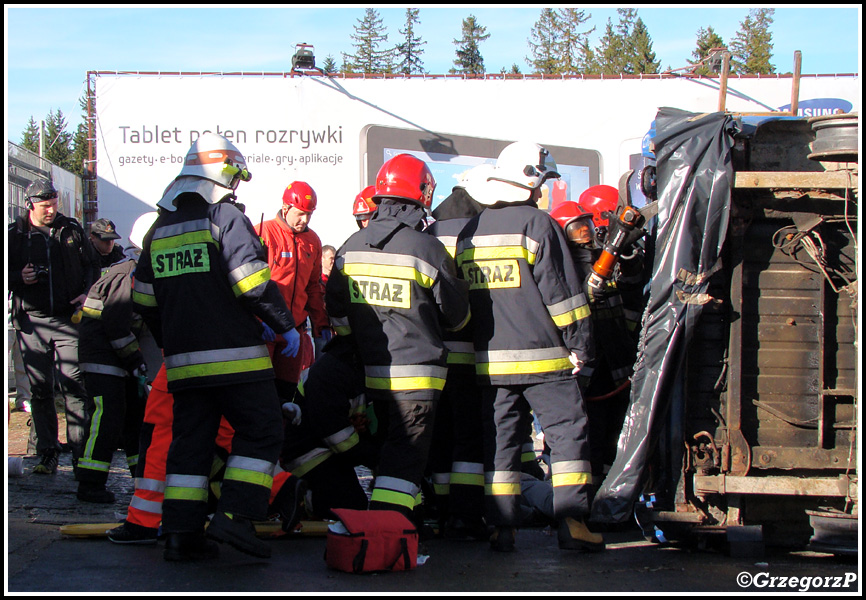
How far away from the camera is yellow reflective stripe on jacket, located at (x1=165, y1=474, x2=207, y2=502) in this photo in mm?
4078

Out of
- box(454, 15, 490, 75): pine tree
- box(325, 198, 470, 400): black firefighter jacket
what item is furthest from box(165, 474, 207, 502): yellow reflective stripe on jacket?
box(454, 15, 490, 75): pine tree

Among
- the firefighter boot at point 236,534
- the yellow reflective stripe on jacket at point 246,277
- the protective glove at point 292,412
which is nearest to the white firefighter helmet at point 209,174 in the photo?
the yellow reflective stripe on jacket at point 246,277

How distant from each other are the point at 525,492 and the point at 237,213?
2377 millimetres

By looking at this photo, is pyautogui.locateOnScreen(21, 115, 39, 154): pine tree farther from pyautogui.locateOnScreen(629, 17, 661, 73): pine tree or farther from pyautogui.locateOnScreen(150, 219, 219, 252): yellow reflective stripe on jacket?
pyautogui.locateOnScreen(150, 219, 219, 252): yellow reflective stripe on jacket

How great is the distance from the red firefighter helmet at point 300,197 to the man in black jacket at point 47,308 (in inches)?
76.1

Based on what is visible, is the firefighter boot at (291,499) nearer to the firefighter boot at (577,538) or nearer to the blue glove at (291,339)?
the blue glove at (291,339)

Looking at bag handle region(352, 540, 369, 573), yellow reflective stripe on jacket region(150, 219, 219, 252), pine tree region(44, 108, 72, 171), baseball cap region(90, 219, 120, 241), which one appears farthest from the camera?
pine tree region(44, 108, 72, 171)

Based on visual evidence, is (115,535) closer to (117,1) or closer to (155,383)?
Answer: (155,383)

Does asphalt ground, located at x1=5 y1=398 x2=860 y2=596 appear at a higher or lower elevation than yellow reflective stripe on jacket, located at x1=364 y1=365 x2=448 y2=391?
lower

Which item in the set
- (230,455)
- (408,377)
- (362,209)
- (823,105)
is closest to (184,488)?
(230,455)

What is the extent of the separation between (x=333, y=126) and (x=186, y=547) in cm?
920

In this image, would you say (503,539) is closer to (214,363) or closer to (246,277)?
(214,363)

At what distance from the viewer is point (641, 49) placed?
2942cm

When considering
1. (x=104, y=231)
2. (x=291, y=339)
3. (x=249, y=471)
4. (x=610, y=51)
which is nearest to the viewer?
(x=249, y=471)
